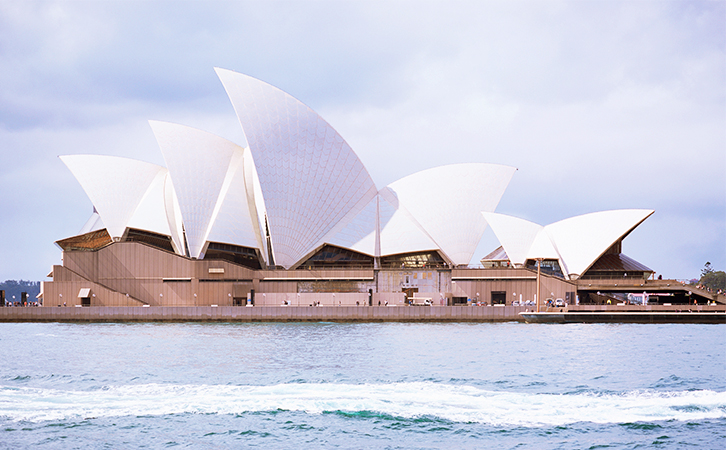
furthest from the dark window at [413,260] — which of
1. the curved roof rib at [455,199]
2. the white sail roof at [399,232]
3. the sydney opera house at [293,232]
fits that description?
the white sail roof at [399,232]

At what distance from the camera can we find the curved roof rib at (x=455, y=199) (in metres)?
49.5

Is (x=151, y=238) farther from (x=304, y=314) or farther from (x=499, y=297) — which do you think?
(x=499, y=297)

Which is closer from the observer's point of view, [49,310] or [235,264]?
[49,310]

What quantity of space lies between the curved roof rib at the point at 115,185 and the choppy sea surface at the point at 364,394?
2128 centimetres

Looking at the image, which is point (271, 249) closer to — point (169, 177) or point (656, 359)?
point (169, 177)

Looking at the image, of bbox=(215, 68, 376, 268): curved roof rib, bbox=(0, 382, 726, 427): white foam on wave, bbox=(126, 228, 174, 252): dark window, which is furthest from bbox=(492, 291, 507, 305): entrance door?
bbox=(0, 382, 726, 427): white foam on wave

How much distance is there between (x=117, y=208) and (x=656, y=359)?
1479 inches

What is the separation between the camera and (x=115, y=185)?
47719 mm

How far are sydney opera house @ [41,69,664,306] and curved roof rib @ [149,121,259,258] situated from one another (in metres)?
0.08

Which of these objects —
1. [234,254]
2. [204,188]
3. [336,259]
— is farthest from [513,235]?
[204,188]

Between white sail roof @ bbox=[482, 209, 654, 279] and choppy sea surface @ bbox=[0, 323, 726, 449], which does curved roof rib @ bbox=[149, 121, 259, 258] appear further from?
choppy sea surface @ bbox=[0, 323, 726, 449]

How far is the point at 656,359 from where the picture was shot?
21266 millimetres

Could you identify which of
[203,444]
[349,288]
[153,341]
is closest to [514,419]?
[203,444]

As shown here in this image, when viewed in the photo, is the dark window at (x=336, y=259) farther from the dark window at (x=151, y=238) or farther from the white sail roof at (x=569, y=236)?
the dark window at (x=151, y=238)
